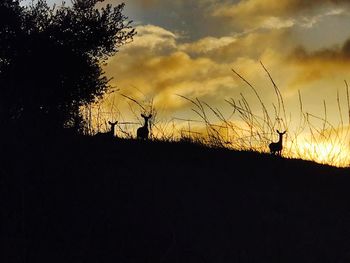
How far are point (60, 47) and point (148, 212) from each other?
20.1 m

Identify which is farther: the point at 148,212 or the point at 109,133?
the point at 109,133

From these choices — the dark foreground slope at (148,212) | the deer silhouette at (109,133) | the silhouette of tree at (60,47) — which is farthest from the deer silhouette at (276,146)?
the silhouette of tree at (60,47)

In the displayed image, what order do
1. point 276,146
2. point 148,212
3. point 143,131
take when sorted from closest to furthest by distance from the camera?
point 148,212 → point 276,146 → point 143,131

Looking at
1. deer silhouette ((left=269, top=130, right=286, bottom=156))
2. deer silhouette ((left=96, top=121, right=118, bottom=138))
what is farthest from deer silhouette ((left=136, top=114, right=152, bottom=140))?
deer silhouette ((left=269, top=130, right=286, bottom=156))

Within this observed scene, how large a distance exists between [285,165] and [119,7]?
17.8 metres

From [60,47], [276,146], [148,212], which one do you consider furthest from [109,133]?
[60,47]

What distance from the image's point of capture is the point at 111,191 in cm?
801

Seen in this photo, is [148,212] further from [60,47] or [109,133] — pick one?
[60,47]

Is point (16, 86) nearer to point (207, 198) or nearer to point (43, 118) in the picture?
point (43, 118)

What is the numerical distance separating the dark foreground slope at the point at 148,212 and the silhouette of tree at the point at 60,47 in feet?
52.6

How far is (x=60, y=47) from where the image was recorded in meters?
26.8

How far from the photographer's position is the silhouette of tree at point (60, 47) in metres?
25.8

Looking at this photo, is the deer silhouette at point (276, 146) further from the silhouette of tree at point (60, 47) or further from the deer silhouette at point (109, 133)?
the silhouette of tree at point (60, 47)

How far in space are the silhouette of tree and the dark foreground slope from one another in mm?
16039
